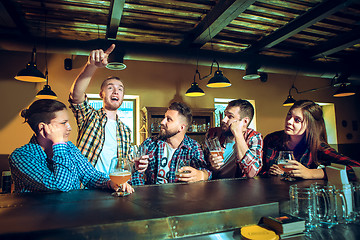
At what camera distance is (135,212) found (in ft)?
3.10

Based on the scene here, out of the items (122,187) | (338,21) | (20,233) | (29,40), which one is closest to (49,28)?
(29,40)

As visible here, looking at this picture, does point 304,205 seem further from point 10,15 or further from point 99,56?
point 10,15

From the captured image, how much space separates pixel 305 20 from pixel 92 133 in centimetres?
376

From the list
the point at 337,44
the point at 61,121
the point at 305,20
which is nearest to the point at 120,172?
the point at 61,121

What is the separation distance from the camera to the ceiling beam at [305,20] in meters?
3.43

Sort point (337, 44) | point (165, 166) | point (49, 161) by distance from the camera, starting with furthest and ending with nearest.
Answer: point (337, 44), point (165, 166), point (49, 161)

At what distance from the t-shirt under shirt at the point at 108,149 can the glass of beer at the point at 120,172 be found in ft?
3.38

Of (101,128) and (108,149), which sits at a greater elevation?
(101,128)

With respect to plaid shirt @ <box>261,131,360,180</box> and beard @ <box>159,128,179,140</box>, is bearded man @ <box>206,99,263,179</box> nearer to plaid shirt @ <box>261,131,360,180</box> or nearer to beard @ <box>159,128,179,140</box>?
plaid shirt @ <box>261,131,360,180</box>

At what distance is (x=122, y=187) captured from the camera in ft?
4.35

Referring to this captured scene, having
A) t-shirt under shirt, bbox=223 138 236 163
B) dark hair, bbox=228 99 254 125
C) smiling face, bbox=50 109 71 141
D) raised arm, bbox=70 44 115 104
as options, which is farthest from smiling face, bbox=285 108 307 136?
smiling face, bbox=50 109 71 141

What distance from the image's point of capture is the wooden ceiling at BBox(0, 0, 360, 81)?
3.61m

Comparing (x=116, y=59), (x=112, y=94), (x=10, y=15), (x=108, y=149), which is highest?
(x=10, y=15)

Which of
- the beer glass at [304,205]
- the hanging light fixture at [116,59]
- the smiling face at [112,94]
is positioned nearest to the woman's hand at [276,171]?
the beer glass at [304,205]
